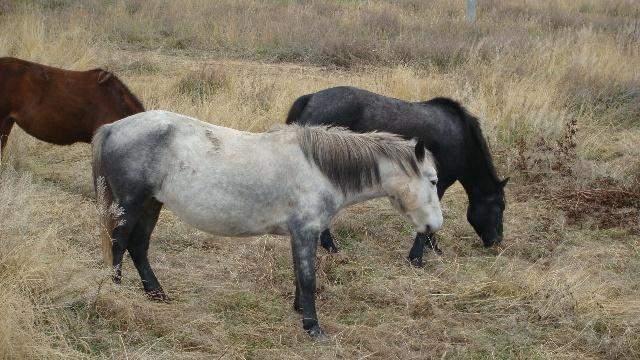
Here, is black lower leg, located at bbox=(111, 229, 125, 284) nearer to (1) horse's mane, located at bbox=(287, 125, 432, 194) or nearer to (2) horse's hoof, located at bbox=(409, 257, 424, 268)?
(1) horse's mane, located at bbox=(287, 125, 432, 194)

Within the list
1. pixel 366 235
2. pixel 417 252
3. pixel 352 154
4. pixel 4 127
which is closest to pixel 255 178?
pixel 352 154

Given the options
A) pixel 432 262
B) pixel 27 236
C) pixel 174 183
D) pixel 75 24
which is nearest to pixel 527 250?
pixel 432 262

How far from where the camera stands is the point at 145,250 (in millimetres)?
4621

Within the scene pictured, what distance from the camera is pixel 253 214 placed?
4.18m

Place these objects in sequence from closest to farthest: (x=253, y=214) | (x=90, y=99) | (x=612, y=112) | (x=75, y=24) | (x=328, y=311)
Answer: (x=253, y=214) < (x=328, y=311) < (x=90, y=99) < (x=612, y=112) < (x=75, y=24)

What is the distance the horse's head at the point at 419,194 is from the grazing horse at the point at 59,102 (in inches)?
117

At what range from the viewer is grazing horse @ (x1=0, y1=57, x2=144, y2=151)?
6.34 metres

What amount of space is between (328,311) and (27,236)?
197 cm

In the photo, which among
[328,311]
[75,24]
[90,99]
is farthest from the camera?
[75,24]

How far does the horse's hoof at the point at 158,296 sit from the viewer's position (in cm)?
454

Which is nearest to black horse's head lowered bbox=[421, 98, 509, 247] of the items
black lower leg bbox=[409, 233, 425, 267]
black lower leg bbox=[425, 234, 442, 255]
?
black lower leg bbox=[425, 234, 442, 255]

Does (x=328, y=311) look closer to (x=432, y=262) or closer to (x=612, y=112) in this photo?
(x=432, y=262)

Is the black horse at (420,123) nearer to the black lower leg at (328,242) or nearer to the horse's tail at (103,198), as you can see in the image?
the black lower leg at (328,242)

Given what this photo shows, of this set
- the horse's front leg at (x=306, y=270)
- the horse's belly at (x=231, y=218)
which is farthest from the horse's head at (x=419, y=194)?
the horse's belly at (x=231, y=218)
